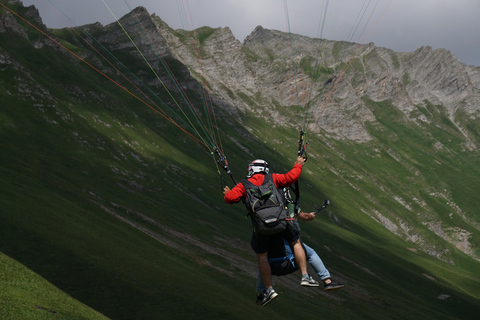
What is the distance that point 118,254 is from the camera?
1802 inches

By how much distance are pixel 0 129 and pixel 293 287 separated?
58.7 metres

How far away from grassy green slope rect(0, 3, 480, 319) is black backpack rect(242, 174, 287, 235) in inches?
632

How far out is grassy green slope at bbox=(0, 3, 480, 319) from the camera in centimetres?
4003

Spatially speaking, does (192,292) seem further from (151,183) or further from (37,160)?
(151,183)

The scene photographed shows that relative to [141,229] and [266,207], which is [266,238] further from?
[141,229]

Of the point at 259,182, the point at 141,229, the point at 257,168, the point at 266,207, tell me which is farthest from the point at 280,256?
the point at 141,229

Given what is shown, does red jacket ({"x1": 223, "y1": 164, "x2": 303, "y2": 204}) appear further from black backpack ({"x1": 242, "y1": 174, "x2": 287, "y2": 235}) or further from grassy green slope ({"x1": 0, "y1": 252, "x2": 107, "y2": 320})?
grassy green slope ({"x1": 0, "y1": 252, "x2": 107, "y2": 320})

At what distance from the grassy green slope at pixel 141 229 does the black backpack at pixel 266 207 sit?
52.6 feet

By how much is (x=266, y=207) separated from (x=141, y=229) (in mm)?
51403

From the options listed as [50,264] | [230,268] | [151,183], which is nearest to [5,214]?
[50,264]

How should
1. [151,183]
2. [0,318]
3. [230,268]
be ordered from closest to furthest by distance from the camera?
[0,318], [230,268], [151,183]

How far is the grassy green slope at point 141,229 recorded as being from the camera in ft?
131

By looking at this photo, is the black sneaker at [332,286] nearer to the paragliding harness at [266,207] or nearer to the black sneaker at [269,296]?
the black sneaker at [269,296]

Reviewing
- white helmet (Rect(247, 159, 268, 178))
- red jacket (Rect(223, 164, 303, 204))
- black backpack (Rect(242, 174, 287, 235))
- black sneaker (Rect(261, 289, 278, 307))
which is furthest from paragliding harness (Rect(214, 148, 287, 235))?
black sneaker (Rect(261, 289, 278, 307))
